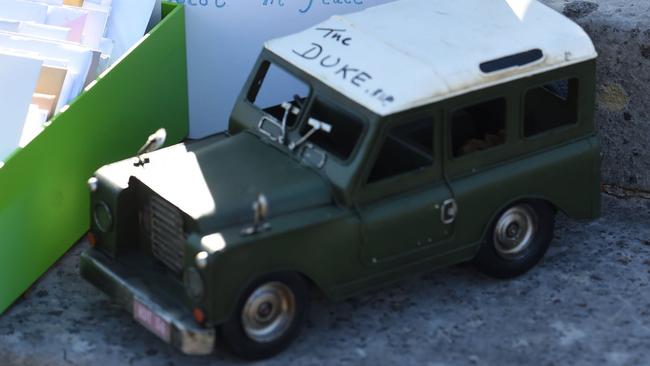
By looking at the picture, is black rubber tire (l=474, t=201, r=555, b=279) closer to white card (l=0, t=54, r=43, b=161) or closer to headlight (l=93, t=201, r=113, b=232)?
headlight (l=93, t=201, r=113, b=232)

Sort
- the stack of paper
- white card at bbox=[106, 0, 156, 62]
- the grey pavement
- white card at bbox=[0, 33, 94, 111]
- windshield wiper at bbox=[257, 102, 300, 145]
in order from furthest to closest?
white card at bbox=[106, 0, 156, 62] < the grey pavement < white card at bbox=[0, 33, 94, 111] < the stack of paper < windshield wiper at bbox=[257, 102, 300, 145]

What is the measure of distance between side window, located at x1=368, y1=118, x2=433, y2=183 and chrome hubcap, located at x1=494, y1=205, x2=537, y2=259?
2.41 ft

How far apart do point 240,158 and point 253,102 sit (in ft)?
1.91

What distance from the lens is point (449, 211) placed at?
6844 mm

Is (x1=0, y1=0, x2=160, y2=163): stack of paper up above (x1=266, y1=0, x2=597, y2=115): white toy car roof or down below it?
below

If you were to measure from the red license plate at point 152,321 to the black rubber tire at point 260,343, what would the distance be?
280 millimetres

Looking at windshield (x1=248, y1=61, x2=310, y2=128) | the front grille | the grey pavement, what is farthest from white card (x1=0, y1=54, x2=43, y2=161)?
the grey pavement

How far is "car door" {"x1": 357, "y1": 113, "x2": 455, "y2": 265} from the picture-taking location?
6.60 meters

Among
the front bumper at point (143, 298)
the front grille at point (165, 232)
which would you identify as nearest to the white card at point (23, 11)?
the front bumper at point (143, 298)

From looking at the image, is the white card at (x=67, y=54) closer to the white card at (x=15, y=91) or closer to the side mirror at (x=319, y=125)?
the white card at (x=15, y=91)

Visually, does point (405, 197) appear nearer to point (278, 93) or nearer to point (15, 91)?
point (278, 93)

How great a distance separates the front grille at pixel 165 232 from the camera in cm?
653

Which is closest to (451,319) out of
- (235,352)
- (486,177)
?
(486,177)

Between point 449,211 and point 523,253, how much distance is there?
780 mm
